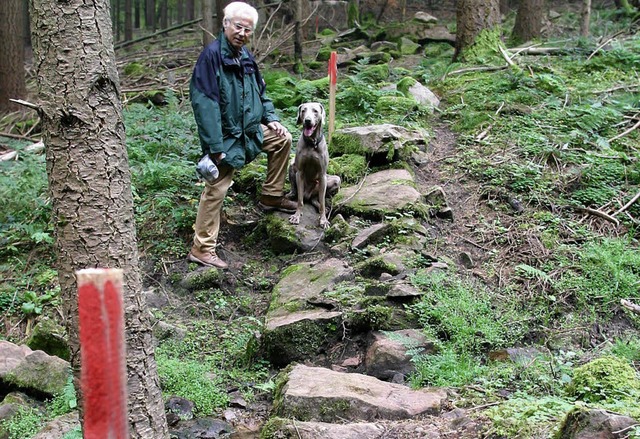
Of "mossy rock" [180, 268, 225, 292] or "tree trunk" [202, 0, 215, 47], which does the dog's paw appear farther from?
"tree trunk" [202, 0, 215, 47]

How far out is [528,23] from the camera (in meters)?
14.9

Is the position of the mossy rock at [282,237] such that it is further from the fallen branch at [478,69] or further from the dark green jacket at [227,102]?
the fallen branch at [478,69]

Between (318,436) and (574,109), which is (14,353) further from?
(574,109)

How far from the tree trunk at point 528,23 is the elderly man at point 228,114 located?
9609 millimetres

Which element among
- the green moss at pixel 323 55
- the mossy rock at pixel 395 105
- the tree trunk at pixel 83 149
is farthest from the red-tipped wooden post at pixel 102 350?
the green moss at pixel 323 55

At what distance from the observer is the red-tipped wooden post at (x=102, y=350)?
168 cm

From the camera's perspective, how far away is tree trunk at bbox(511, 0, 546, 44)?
14.8 m

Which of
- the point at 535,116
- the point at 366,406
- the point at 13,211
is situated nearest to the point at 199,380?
the point at 366,406

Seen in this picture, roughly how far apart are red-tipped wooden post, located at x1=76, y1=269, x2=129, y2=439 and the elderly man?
4825mm

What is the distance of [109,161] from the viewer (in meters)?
3.61

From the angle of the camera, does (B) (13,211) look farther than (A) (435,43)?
No

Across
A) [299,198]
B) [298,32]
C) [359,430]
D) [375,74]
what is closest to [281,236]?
[299,198]

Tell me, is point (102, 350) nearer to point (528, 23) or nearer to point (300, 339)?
point (300, 339)

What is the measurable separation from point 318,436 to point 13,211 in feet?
19.9
